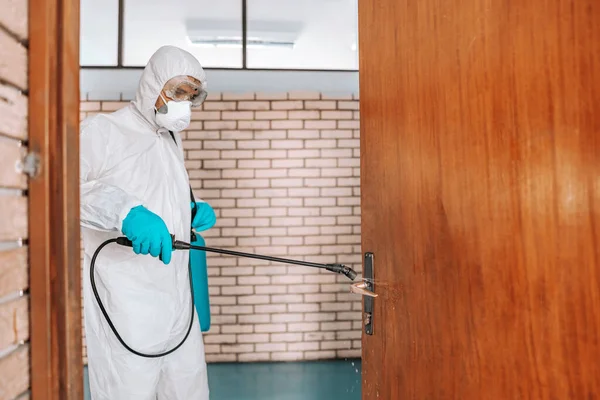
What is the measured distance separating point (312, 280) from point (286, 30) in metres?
1.79

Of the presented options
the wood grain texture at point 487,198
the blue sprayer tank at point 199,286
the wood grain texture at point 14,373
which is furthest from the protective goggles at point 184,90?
the wood grain texture at point 14,373

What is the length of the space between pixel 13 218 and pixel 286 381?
7.82 feet

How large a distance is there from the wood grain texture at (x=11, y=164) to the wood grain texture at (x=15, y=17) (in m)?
0.15

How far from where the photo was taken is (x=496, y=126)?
588 millimetres

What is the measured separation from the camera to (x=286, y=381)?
257 centimetres

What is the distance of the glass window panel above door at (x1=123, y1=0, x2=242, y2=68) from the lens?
251 centimetres

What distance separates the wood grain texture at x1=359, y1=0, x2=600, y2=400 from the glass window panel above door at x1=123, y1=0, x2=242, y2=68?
1.81 meters

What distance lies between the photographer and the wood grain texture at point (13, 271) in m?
0.50

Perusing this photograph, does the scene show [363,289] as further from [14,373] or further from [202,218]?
[202,218]

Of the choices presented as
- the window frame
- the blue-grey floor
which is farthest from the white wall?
the blue-grey floor

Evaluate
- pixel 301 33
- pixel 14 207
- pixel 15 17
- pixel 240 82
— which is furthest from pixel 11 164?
pixel 301 33

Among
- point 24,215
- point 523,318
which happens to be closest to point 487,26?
point 523,318

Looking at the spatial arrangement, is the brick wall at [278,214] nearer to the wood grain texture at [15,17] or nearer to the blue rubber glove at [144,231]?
the blue rubber glove at [144,231]

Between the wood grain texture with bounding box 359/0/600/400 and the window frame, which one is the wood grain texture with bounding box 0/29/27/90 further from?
the window frame
